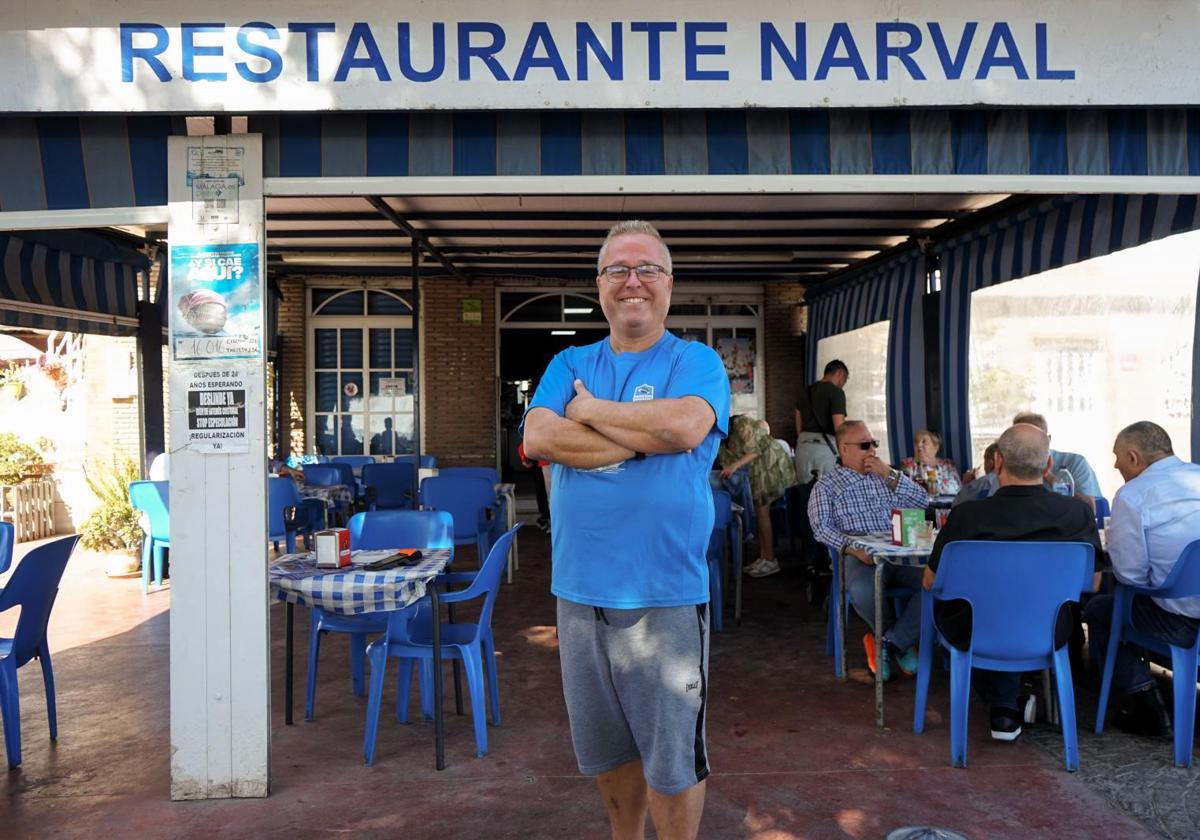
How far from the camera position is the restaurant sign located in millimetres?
3459

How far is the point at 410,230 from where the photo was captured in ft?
27.6

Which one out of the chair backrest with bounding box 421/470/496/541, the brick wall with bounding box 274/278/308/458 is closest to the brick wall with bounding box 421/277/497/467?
the brick wall with bounding box 274/278/308/458

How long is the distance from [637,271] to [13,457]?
11201mm

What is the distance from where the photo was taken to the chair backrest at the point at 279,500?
282 inches

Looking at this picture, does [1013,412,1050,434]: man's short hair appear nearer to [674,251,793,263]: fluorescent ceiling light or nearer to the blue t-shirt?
the blue t-shirt

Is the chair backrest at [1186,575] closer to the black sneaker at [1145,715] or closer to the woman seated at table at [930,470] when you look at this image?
the black sneaker at [1145,715]

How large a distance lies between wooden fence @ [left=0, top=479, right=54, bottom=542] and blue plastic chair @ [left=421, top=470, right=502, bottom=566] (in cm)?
619

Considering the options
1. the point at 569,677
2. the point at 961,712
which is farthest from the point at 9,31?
the point at 961,712

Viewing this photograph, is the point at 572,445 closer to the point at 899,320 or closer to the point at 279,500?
the point at 279,500

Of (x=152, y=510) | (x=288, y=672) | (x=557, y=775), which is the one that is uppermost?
(x=152, y=510)

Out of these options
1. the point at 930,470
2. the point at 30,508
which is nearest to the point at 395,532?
the point at 930,470

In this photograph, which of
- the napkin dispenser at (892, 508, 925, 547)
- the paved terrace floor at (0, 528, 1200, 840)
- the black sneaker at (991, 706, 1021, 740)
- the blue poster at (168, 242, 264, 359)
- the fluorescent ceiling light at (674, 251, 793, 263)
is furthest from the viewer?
the fluorescent ceiling light at (674, 251, 793, 263)

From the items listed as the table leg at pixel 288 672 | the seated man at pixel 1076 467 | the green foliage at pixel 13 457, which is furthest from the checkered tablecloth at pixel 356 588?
the green foliage at pixel 13 457

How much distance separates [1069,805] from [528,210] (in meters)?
6.07
